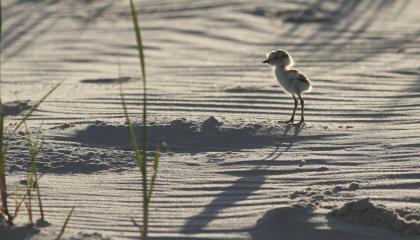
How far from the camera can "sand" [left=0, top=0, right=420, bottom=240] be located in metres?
6.35

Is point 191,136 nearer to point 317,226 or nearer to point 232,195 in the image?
point 232,195

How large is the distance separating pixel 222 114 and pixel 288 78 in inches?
27.8

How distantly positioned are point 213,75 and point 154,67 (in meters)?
0.96

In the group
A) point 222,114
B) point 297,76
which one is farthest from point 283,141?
point 297,76

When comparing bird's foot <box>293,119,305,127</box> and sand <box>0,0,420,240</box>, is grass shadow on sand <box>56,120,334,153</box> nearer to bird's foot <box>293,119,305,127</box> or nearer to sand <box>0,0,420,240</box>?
sand <box>0,0,420,240</box>

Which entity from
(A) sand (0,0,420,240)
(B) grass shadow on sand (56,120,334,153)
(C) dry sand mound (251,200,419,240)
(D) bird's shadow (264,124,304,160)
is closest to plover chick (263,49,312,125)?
(A) sand (0,0,420,240)

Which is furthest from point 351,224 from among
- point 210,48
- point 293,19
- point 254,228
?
point 293,19

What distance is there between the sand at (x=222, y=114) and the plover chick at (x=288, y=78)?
0.60ft

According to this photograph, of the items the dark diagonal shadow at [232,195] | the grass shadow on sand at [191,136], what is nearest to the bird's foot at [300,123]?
the grass shadow on sand at [191,136]

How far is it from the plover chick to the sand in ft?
0.60

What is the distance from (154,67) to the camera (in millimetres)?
11828

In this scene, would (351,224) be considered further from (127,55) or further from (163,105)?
(127,55)

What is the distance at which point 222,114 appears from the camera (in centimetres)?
919

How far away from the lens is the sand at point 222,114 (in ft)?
20.8
